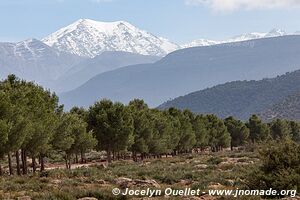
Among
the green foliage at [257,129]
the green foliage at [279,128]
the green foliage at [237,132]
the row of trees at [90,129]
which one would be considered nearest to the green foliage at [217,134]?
the row of trees at [90,129]

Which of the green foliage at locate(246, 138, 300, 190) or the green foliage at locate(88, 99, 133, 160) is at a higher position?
the green foliage at locate(88, 99, 133, 160)

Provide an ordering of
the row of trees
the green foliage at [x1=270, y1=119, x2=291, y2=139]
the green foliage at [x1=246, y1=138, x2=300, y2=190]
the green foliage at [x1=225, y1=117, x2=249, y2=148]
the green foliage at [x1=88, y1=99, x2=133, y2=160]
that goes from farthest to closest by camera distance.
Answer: the green foliage at [x1=270, y1=119, x2=291, y2=139]
the green foliage at [x1=225, y1=117, x2=249, y2=148]
the green foliage at [x1=88, y1=99, x2=133, y2=160]
the row of trees
the green foliage at [x1=246, y1=138, x2=300, y2=190]

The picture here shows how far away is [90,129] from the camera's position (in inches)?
2547

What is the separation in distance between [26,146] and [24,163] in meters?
1.72

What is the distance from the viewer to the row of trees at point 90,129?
3988 cm

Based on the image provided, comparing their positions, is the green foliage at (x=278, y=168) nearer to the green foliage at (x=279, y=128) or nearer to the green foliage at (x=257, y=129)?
the green foliage at (x=257, y=129)

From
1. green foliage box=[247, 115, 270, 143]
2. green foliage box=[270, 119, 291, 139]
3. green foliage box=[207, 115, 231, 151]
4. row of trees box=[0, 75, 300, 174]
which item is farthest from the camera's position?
green foliage box=[270, 119, 291, 139]

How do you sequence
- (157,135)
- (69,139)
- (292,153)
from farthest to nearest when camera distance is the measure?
1. (157,135)
2. (69,139)
3. (292,153)

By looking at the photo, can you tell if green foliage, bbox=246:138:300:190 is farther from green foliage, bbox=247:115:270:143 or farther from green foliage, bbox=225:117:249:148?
green foliage, bbox=247:115:270:143

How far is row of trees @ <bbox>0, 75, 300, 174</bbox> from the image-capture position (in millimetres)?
39875

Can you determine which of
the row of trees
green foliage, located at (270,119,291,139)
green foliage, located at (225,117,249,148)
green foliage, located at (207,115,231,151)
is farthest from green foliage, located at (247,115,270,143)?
green foliage, located at (207,115,231,151)

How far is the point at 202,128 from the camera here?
98750 mm

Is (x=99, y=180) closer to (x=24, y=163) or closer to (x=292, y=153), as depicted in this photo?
(x=292, y=153)

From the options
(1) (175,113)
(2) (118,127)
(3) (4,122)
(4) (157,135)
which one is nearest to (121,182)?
(3) (4,122)
